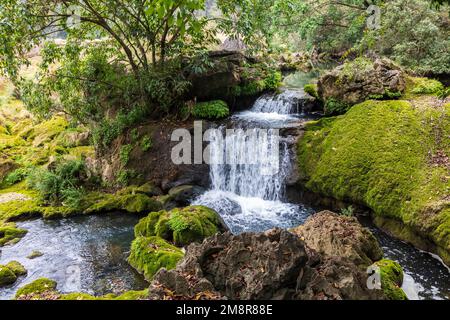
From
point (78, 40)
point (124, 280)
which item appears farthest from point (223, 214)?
point (78, 40)

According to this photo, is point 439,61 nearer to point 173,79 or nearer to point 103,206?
point 173,79

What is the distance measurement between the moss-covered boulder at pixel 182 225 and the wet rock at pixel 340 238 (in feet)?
7.42

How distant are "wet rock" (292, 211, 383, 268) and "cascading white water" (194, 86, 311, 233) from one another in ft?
9.25

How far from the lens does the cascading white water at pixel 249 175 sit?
9.72m

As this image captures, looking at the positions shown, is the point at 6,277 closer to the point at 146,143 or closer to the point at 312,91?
the point at 146,143

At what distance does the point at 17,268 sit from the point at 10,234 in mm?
2206

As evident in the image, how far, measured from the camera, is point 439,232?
22.3 ft

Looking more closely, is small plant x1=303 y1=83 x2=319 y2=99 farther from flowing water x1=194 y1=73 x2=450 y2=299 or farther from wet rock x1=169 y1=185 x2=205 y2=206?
wet rock x1=169 y1=185 x2=205 y2=206

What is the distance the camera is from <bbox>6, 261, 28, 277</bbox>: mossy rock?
7203 millimetres

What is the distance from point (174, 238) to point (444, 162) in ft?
20.3

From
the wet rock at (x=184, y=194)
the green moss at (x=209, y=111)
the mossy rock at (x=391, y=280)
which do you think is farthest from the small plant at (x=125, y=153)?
the mossy rock at (x=391, y=280)

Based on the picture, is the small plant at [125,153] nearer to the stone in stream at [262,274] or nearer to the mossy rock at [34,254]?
the mossy rock at [34,254]

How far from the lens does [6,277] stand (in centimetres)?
691

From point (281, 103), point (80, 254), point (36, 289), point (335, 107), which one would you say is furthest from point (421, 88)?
point (36, 289)
